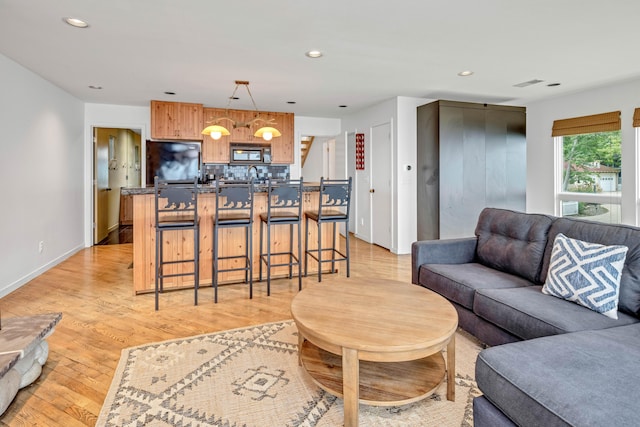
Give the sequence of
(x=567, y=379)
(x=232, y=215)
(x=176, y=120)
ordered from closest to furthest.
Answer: (x=567, y=379) < (x=232, y=215) < (x=176, y=120)

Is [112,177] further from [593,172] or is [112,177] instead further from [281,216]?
[593,172]

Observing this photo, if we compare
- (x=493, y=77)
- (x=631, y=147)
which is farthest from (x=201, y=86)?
(x=631, y=147)

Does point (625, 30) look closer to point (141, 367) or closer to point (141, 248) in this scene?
point (141, 367)

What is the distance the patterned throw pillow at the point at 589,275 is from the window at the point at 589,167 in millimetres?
3859

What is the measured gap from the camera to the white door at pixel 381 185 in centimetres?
566

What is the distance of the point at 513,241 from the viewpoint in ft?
8.80

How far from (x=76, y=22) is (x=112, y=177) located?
5.07 meters

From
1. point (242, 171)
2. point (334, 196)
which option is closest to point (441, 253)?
point (334, 196)

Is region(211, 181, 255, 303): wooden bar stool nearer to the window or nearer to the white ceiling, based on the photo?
the white ceiling

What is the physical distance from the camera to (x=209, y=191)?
3371 millimetres

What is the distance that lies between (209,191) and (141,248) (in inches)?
36.0

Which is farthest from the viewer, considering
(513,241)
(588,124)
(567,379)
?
(588,124)

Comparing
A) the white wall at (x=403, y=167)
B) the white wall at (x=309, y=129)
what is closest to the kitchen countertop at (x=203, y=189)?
the white wall at (x=403, y=167)

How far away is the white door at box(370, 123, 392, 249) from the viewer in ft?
18.6
